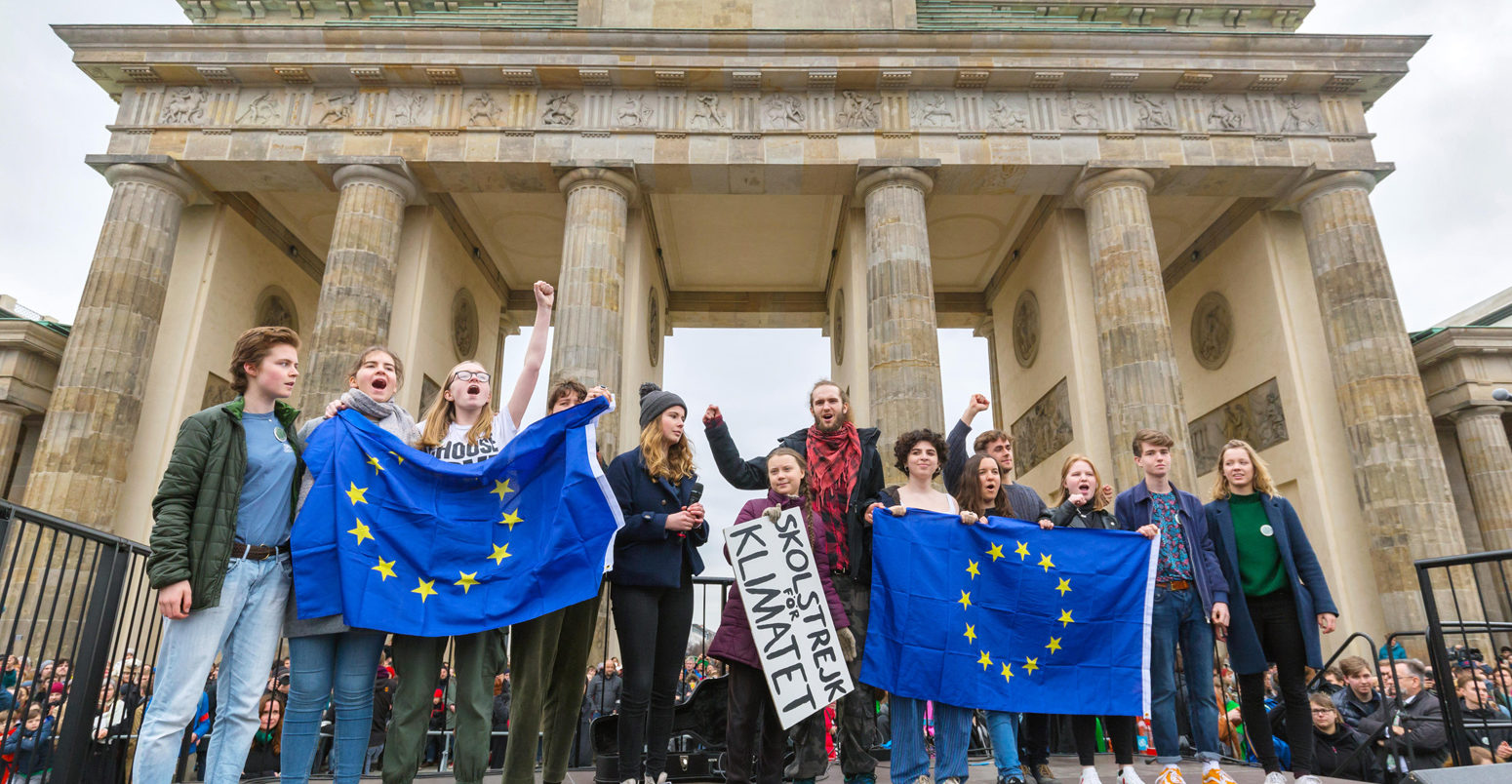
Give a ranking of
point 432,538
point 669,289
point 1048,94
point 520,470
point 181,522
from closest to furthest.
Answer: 1. point 181,522
2. point 432,538
3. point 520,470
4. point 1048,94
5. point 669,289

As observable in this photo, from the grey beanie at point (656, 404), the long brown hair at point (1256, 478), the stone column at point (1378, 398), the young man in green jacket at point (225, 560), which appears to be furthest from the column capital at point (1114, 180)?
the young man in green jacket at point (225, 560)

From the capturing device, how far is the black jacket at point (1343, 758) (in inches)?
237

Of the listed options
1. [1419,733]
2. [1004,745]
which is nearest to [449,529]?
[1004,745]

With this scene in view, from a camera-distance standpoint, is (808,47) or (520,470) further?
(808,47)

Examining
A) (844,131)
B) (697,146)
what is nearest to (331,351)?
(697,146)

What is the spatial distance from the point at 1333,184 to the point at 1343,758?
13.8 m

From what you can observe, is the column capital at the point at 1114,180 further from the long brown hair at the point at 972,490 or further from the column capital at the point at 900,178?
the long brown hair at the point at 972,490

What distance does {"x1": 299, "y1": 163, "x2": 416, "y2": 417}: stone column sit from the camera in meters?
14.0

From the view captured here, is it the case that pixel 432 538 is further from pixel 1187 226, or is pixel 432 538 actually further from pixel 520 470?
pixel 1187 226

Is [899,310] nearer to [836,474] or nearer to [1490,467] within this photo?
[836,474]

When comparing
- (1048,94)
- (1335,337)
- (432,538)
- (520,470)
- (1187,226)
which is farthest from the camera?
(1187,226)

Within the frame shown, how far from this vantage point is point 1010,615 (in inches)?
186

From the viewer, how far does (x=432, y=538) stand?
3883 millimetres

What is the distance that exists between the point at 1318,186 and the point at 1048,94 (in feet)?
18.5
